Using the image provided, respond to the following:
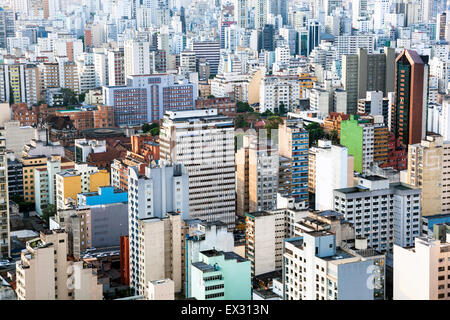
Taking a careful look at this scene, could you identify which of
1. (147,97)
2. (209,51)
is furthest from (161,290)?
(209,51)

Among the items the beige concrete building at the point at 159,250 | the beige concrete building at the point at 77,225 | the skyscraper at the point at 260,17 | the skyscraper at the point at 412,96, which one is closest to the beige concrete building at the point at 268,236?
the beige concrete building at the point at 159,250

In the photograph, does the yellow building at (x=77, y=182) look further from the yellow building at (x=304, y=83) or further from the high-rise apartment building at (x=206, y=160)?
the yellow building at (x=304, y=83)

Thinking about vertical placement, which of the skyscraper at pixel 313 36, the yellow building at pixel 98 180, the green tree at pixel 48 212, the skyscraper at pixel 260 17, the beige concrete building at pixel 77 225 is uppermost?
the skyscraper at pixel 260 17

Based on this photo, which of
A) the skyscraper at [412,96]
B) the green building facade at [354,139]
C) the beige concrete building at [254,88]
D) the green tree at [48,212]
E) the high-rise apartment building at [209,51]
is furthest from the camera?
the high-rise apartment building at [209,51]

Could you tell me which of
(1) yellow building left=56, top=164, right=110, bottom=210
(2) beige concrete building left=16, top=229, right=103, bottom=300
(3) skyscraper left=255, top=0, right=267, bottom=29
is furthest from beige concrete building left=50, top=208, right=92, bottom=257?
(3) skyscraper left=255, top=0, right=267, bottom=29

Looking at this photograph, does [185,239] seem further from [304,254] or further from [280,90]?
[280,90]

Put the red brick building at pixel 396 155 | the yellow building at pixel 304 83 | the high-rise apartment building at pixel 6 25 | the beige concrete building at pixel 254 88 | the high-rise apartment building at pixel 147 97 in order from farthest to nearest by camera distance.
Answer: the high-rise apartment building at pixel 6 25 < the beige concrete building at pixel 254 88 < the yellow building at pixel 304 83 < the high-rise apartment building at pixel 147 97 < the red brick building at pixel 396 155
